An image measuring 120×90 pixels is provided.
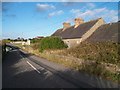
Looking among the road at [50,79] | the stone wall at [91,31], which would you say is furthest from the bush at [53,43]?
the road at [50,79]

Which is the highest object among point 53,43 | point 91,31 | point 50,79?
point 91,31

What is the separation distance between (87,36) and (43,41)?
8.05 m

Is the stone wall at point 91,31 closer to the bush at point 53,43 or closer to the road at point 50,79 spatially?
the bush at point 53,43

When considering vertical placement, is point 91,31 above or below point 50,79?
above

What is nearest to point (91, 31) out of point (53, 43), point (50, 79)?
point (53, 43)

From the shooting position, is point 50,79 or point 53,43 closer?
point 50,79

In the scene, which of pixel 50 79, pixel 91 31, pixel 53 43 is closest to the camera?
pixel 50 79

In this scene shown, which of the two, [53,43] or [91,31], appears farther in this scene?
[91,31]

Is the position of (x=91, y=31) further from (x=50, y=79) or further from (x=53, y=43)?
(x=50, y=79)

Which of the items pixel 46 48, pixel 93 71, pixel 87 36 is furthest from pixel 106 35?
pixel 93 71

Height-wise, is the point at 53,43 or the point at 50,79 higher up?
the point at 53,43

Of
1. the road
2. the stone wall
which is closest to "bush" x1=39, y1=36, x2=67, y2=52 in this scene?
the stone wall

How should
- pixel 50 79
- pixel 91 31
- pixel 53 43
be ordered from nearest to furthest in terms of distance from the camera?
pixel 50 79, pixel 53 43, pixel 91 31

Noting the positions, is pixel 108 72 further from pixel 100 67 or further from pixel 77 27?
pixel 77 27
